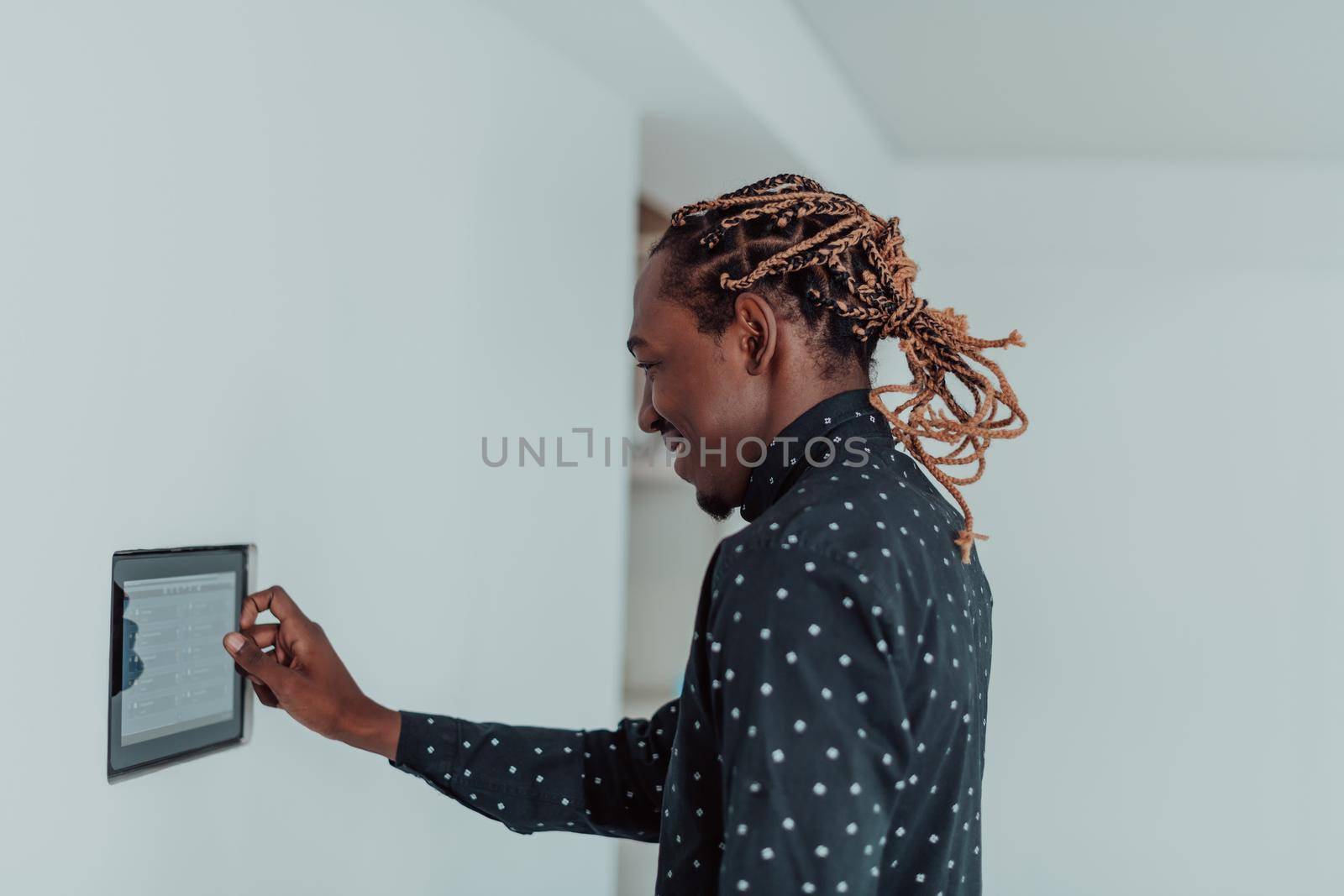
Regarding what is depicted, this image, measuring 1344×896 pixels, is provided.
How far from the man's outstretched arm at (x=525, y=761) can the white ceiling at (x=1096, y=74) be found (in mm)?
1507

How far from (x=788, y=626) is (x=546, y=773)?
0.47 metres

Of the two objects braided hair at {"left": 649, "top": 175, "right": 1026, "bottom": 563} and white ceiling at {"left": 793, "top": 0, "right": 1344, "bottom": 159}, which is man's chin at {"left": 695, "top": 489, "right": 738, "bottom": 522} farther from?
white ceiling at {"left": 793, "top": 0, "right": 1344, "bottom": 159}

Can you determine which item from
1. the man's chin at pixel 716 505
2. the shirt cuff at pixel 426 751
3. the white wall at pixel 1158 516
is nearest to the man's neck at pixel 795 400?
the man's chin at pixel 716 505

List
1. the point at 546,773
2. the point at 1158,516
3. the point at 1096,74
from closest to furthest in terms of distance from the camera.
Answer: the point at 546,773 → the point at 1096,74 → the point at 1158,516

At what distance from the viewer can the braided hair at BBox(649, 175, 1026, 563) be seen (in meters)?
0.96

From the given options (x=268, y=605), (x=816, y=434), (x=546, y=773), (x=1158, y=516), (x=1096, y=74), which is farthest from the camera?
(x=1158, y=516)

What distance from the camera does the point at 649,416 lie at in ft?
3.50

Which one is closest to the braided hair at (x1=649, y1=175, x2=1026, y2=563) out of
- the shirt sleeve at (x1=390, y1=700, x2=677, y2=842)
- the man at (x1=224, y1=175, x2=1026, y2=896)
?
the man at (x1=224, y1=175, x2=1026, y2=896)

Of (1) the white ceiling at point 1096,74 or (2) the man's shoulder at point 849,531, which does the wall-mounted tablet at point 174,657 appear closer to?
(2) the man's shoulder at point 849,531

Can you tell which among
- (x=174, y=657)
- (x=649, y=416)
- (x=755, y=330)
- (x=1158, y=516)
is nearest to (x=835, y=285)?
(x=755, y=330)

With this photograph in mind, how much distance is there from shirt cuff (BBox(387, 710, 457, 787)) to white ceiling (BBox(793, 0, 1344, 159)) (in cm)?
155

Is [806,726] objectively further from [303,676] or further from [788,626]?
[303,676]

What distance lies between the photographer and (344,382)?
1279 mm

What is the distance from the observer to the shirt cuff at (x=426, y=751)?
1112 millimetres
